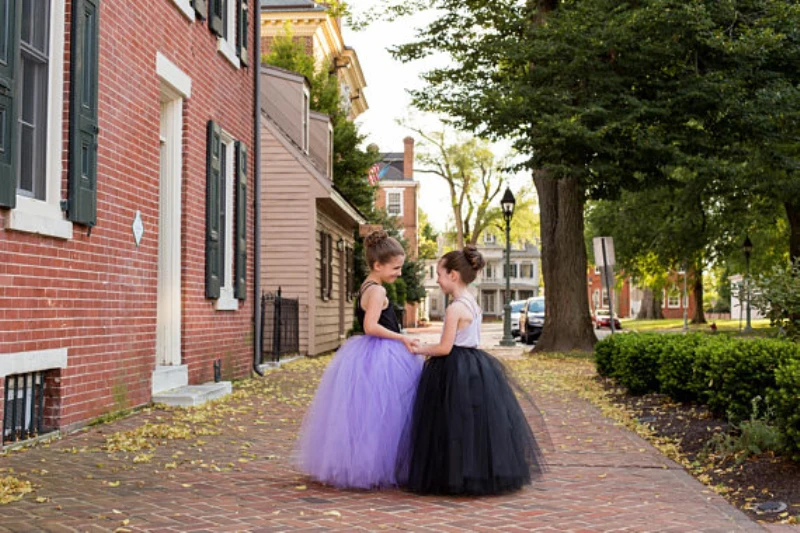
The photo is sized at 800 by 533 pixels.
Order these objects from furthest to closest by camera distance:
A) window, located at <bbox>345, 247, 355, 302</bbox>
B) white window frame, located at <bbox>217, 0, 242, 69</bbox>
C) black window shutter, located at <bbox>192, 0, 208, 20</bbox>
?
window, located at <bbox>345, 247, 355, 302</bbox> → white window frame, located at <bbox>217, 0, 242, 69</bbox> → black window shutter, located at <bbox>192, 0, 208, 20</bbox>

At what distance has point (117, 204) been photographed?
30.8 feet

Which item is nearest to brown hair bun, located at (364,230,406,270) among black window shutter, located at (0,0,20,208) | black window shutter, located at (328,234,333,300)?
black window shutter, located at (0,0,20,208)

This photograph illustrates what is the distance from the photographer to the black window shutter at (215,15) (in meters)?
12.9

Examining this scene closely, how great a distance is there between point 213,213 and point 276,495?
23.8 feet

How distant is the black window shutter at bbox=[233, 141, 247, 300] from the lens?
14289 mm

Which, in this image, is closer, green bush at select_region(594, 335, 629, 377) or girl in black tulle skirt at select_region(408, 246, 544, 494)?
girl in black tulle skirt at select_region(408, 246, 544, 494)

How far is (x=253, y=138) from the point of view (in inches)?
618

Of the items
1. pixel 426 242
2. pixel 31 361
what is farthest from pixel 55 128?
pixel 426 242

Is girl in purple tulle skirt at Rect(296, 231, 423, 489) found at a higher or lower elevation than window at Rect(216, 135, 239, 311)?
lower

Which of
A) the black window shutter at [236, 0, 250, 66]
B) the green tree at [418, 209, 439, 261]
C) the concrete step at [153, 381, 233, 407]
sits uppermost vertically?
the green tree at [418, 209, 439, 261]

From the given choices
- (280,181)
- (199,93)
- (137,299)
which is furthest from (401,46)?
(137,299)

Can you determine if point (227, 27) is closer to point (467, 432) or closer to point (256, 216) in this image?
point (256, 216)

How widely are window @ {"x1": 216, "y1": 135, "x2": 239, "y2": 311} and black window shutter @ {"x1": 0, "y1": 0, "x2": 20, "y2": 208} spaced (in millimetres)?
6557

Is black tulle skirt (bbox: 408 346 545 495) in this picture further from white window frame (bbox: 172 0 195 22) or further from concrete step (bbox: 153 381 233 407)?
white window frame (bbox: 172 0 195 22)
